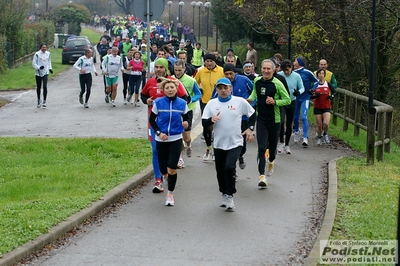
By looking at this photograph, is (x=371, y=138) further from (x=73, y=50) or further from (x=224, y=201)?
(x=73, y=50)

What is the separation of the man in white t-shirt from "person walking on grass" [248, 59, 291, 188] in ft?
4.70

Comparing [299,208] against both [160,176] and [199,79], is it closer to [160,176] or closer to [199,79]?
[160,176]

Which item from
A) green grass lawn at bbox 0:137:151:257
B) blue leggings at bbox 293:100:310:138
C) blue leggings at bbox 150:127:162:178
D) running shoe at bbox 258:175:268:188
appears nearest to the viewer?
green grass lawn at bbox 0:137:151:257

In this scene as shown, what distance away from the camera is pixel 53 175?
12055mm

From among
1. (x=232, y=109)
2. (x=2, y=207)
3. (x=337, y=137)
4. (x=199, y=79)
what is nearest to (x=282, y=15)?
(x=337, y=137)

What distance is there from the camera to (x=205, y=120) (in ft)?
33.3

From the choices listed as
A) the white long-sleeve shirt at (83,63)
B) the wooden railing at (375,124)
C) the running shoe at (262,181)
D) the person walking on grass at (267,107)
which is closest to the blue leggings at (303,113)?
the wooden railing at (375,124)

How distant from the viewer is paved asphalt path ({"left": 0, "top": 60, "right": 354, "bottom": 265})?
26.0 feet

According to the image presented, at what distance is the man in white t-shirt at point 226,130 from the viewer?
32.8 feet

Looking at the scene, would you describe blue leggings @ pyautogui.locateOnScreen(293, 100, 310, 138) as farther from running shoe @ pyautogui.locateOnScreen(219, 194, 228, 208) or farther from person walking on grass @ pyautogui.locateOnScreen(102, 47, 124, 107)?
person walking on grass @ pyautogui.locateOnScreen(102, 47, 124, 107)

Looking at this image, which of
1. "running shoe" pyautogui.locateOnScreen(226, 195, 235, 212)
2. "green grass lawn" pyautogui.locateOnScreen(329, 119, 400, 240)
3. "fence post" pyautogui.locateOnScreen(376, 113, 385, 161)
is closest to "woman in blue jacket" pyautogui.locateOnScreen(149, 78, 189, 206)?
"running shoe" pyautogui.locateOnScreen(226, 195, 235, 212)

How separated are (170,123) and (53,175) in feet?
8.89

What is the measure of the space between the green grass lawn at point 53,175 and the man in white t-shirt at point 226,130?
67.8 inches

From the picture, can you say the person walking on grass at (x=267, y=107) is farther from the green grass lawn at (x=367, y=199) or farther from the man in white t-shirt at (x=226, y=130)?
the man in white t-shirt at (x=226, y=130)
